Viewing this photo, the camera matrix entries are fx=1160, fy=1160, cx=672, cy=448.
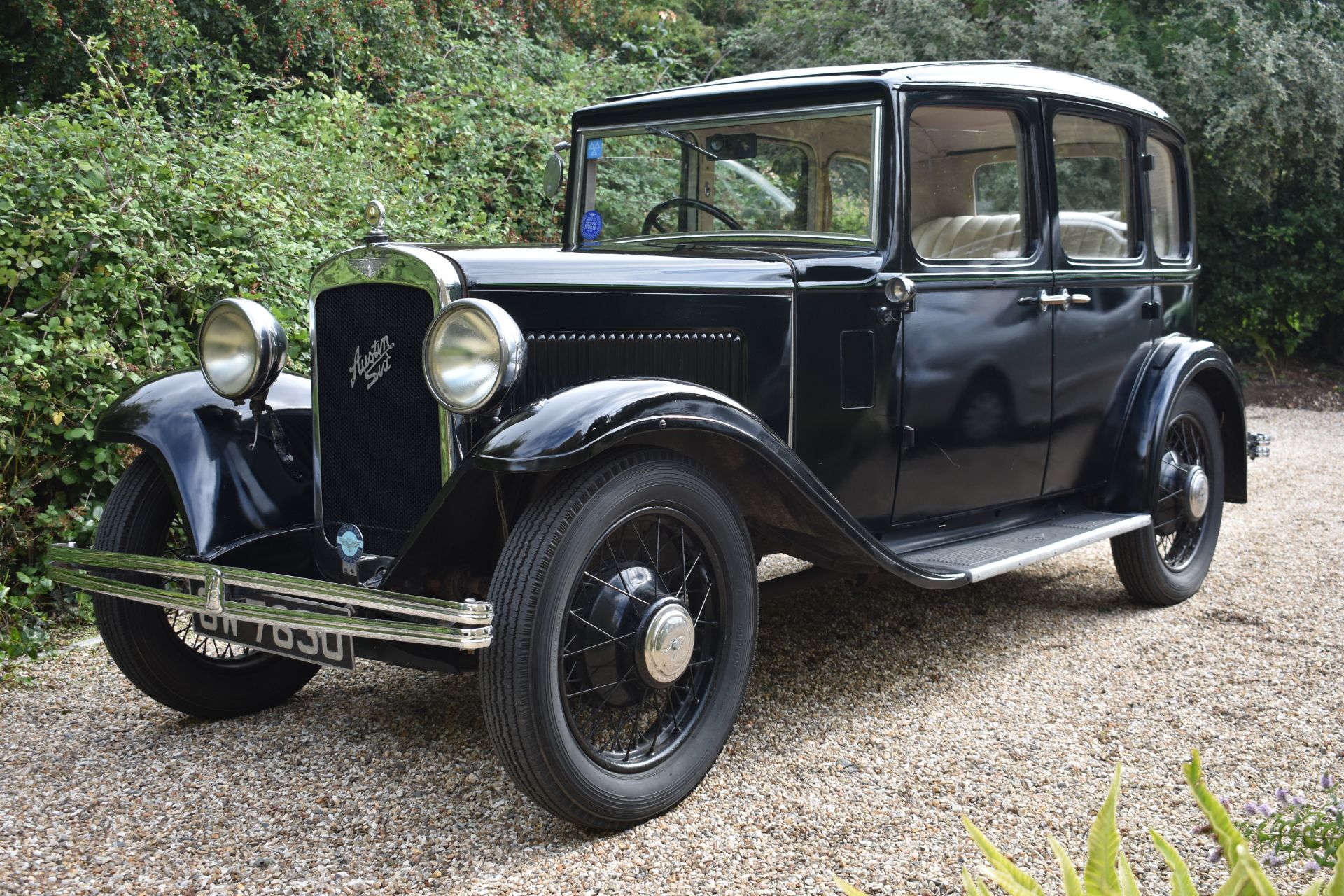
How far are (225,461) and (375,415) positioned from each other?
476 mm

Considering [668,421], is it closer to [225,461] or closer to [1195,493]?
[225,461]

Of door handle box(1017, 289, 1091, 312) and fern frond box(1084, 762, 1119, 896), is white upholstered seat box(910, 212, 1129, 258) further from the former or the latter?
fern frond box(1084, 762, 1119, 896)

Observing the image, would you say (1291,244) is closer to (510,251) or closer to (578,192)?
(578,192)

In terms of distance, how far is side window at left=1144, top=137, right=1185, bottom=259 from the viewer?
15.3 feet

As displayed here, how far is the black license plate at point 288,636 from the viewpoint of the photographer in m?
2.63

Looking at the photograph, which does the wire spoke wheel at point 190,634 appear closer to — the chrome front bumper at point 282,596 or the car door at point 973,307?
the chrome front bumper at point 282,596

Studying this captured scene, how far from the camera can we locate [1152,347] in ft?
14.9

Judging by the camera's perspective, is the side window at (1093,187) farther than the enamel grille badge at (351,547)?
Yes

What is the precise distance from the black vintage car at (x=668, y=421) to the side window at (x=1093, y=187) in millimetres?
16

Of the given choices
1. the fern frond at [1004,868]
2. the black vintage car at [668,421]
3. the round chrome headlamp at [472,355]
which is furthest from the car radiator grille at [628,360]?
the fern frond at [1004,868]

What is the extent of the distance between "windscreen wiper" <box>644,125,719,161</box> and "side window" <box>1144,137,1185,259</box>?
6.33ft

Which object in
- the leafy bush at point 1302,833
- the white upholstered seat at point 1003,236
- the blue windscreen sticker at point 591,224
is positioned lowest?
Answer: the leafy bush at point 1302,833

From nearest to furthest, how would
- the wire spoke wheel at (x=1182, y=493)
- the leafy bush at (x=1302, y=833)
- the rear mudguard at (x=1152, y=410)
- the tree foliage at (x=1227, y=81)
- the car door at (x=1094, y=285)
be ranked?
the leafy bush at (x=1302, y=833) → the car door at (x=1094, y=285) → the rear mudguard at (x=1152, y=410) → the wire spoke wheel at (x=1182, y=493) → the tree foliage at (x=1227, y=81)

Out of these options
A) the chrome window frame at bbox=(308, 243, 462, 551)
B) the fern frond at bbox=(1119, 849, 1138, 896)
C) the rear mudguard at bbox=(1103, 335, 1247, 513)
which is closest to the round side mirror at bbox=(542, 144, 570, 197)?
the chrome window frame at bbox=(308, 243, 462, 551)
